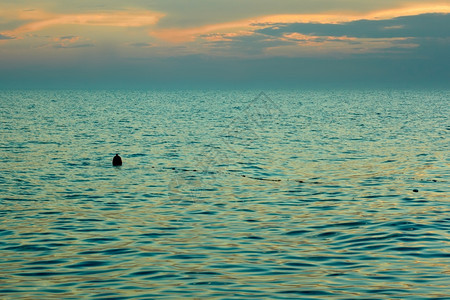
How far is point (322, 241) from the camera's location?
2084cm

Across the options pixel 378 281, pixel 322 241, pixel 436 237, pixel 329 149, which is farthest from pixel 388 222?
pixel 329 149

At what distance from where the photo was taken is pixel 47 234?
72.0ft

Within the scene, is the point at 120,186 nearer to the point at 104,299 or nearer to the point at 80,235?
the point at 80,235

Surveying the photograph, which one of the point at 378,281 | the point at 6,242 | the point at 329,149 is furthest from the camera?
the point at 329,149

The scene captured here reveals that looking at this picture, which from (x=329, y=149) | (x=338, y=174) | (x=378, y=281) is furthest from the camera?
(x=329, y=149)

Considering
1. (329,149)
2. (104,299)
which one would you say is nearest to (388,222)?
(104,299)

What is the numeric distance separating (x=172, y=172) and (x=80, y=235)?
1798cm

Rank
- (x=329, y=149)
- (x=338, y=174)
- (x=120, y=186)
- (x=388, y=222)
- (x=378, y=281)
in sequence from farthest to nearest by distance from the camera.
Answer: (x=329, y=149), (x=338, y=174), (x=120, y=186), (x=388, y=222), (x=378, y=281)

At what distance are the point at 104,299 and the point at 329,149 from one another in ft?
136

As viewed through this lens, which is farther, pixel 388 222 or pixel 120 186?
pixel 120 186

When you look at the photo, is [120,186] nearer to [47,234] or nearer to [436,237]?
[47,234]

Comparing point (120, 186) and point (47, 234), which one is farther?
point (120, 186)

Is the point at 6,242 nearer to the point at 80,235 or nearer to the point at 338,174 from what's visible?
the point at 80,235

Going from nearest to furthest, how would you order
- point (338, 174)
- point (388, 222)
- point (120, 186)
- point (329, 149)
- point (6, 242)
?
point (6, 242) < point (388, 222) < point (120, 186) < point (338, 174) < point (329, 149)
